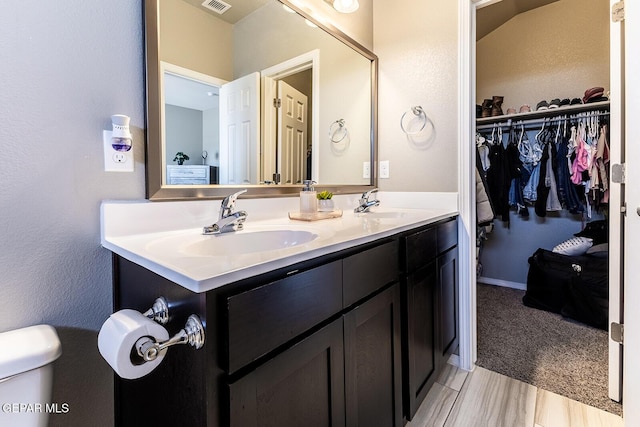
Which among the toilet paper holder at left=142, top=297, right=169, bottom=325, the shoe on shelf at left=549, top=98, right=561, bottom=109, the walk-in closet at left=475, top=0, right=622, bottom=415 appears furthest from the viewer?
the shoe on shelf at left=549, top=98, right=561, bottom=109

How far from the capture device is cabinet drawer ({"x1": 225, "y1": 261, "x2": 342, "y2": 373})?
1.86 feet

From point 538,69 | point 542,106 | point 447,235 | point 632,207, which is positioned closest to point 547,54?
point 538,69

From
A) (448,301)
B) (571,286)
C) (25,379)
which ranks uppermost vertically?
(25,379)

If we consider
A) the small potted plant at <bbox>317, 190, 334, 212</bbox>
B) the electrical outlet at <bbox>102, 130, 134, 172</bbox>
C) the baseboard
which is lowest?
the baseboard

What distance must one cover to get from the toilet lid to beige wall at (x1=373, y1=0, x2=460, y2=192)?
1.67m

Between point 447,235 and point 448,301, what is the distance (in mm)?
328

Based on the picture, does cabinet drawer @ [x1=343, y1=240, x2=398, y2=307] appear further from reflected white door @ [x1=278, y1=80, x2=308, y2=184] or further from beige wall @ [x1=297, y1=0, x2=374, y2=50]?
beige wall @ [x1=297, y1=0, x2=374, y2=50]

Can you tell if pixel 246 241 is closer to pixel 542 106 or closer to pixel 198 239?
pixel 198 239

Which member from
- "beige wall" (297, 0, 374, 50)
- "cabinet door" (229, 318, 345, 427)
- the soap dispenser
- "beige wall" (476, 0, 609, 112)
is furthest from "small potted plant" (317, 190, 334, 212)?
"beige wall" (476, 0, 609, 112)

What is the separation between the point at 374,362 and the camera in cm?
96

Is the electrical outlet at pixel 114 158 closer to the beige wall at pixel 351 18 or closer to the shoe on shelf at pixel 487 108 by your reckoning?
the beige wall at pixel 351 18

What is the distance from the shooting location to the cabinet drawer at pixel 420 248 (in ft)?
3.78

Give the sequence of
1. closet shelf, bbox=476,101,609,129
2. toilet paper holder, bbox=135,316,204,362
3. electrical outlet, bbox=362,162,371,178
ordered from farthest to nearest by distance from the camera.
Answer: closet shelf, bbox=476,101,609,129 → electrical outlet, bbox=362,162,371,178 → toilet paper holder, bbox=135,316,204,362

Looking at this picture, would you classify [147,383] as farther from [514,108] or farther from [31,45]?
[514,108]
